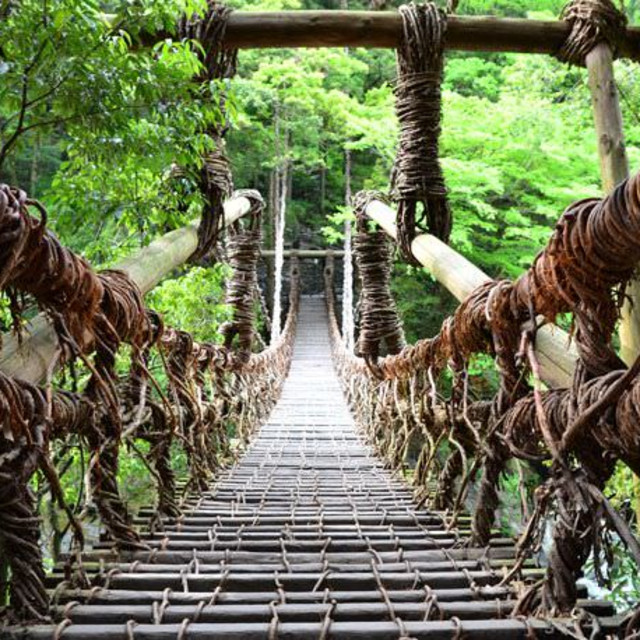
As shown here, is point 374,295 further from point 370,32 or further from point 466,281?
point 466,281

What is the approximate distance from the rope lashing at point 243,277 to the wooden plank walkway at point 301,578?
90.5 inches

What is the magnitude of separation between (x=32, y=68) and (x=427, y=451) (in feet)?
5.60

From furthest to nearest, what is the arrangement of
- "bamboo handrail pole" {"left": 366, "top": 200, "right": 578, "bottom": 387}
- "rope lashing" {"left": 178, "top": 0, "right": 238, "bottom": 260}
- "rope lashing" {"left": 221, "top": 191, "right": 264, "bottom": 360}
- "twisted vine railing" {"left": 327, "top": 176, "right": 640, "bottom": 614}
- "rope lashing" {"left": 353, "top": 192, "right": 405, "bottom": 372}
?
"rope lashing" {"left": 221, "top": 191, "right": 264, "bottom": 360} < "rope lashing" {"left": 353, "top": 192, "right": 405, "bottom": 372} < "rope lashing" {"left": 178, "top": 0, "right": 238, "bottom": 260} < "bamboo handrail pole" {"left": 366, "top": 200, "right": 578, "bottom": 387} < "twisted vine railing" {"left": 327, "top": 176, "right": 640, "bottom": 614}

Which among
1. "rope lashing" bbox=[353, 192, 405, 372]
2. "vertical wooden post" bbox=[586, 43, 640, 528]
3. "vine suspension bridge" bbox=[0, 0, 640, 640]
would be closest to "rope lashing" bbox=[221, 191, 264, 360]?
"rope lashing" bbox=[353, 192, 405, 372]

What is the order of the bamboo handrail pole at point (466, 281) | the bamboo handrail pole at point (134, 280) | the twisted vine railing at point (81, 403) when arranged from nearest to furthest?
the twisted vine railing at point (81, 403) < the bamboo handrail pole at point (134, 280) < the bamboo handrail pole at point (466, 281)

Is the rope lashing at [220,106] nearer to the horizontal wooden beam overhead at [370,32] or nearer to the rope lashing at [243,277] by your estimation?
the horizontal wooden beam overhead at [370,32]

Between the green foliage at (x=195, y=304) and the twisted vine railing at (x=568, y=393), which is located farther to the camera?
the green foliage at (x=195, y=304)

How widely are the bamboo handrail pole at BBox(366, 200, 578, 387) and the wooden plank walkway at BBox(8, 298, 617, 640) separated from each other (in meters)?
0.39

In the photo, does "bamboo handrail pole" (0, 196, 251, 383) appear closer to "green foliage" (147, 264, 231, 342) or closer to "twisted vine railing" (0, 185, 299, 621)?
"twisted vine railing" (0, 185, 299, 621)

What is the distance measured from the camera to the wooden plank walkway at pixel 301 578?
998mm

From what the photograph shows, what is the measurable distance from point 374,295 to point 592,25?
1987mm

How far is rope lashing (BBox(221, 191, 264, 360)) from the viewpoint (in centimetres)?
469

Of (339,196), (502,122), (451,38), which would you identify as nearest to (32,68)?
(451,38)

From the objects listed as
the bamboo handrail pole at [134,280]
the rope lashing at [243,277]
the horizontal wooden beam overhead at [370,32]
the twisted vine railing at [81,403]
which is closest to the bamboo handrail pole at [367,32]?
the horizontal wooden beam overhead at [370,32]
